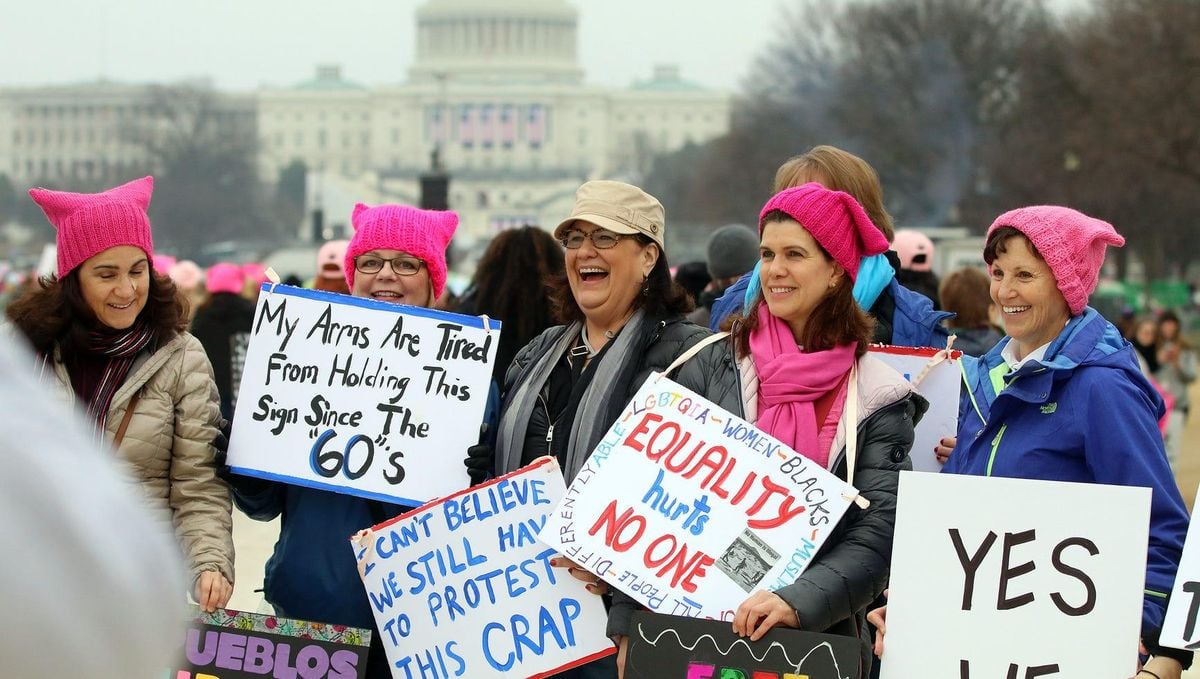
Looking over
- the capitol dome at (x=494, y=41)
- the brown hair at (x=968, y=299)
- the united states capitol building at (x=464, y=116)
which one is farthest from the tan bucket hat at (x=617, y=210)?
the capitol dome at (x=494, y=41)

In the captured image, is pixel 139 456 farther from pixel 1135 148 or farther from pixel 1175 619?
pixel 1135 148

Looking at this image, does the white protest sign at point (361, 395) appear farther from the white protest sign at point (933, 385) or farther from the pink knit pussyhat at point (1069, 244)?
the pink knit pussyhat at point (1069, 244)

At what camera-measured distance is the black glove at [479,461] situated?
4164mm

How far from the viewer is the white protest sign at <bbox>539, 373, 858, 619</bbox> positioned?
3600 millimetres

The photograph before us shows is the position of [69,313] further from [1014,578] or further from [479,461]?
[1014,578]

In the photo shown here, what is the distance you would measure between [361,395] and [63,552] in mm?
2874

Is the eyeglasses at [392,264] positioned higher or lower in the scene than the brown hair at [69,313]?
higher

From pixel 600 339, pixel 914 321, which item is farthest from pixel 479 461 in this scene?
pixel 914 321

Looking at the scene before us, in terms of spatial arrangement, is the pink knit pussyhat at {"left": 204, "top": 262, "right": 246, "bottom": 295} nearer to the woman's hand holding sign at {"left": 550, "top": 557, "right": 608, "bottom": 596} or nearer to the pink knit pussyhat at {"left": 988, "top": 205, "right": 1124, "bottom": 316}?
the woman's hand holding sign at {"left": 550, "top": 557, "right": 608, "bottom": 596}

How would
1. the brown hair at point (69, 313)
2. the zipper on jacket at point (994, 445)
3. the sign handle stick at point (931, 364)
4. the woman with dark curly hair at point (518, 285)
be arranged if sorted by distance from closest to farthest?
the zipper on jacket at point (994, 445) → the brown hair at point (69, 313) → the sign handle stick at point (931, 364) → the woman with dark curly hair at point (518, 285)

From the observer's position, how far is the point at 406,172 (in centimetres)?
12219

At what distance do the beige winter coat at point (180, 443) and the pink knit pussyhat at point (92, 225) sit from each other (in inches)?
9.9

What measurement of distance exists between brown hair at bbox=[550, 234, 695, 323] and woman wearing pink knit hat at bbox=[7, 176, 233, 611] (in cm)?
86

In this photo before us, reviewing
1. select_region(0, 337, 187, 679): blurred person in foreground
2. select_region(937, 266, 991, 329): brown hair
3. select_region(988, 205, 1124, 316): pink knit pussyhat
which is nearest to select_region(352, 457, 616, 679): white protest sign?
select_region(988, 205, 1124, 316): pink knit pussyhat
